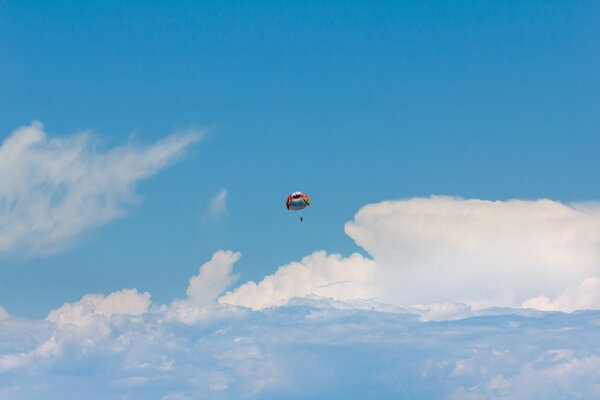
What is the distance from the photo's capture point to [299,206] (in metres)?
56.4
